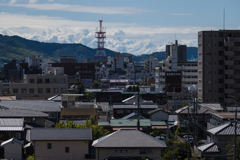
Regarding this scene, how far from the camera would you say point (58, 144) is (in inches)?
963

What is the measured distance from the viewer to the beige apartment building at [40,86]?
56125 millimetres

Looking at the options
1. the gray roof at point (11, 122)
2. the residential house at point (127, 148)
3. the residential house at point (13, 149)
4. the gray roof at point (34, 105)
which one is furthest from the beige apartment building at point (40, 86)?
the residential house at point (127, 148)

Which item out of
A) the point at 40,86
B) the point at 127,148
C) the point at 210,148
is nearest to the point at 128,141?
the point at 127,148

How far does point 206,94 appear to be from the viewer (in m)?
51.7

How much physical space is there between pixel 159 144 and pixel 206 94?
2920 cm

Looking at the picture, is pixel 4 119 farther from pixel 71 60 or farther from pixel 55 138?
pixel 71 60

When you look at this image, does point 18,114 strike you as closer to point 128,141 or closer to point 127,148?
point 128,141

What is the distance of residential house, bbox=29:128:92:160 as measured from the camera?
2423cm

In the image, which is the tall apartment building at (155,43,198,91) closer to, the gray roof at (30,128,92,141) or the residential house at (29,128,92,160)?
the gray roof at (30,128,92,141)

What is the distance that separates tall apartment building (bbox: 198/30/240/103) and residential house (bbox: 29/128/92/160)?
1184 inches

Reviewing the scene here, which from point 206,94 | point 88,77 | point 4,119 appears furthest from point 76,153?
point 88,77

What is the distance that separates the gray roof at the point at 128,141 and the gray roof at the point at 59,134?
1.04 m

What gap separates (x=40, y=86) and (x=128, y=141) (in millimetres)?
34712

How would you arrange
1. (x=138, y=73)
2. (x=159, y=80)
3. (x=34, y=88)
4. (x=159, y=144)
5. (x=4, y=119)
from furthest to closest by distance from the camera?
(x=138, y=73)
(x=159, y=80)
(x=34, y=88)
(x=4, y=119)
(x=159, y=144)
